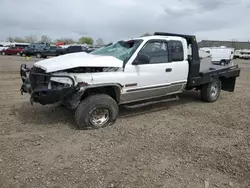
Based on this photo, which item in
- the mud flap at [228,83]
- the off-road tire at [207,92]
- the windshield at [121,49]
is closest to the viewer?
the windshield at [121,49]

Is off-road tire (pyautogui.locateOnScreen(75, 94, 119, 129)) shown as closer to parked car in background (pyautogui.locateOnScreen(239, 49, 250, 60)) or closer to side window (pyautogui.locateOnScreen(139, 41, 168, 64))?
side window (pyautogui.locateOnScreen(139, 41, 168, 64))

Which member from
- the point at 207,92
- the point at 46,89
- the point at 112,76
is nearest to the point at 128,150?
the point at 112,76

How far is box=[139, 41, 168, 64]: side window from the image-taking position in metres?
5.39

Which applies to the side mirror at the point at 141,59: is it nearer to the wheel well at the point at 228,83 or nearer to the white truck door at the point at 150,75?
the white truck door at the point at 150,75

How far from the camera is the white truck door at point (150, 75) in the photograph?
5.08 m

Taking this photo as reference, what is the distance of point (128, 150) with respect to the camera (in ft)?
12.8

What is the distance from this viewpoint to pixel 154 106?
21.4 ft

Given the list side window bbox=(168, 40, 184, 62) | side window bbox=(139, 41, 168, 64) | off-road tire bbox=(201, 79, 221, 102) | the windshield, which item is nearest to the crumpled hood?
the windshield

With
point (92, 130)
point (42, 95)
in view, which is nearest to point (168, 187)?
point (92, 130)

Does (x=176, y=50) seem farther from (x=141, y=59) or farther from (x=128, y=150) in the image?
(x=128, y=150)

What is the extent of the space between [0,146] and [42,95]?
1.05 m

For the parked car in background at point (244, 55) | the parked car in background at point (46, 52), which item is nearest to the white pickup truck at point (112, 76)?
the parked car in background at point (46, 52)

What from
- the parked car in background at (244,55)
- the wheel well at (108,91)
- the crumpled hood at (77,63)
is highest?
the crumpled hood at (77,63)

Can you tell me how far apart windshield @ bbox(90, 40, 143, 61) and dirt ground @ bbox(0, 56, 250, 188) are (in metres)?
1.38
